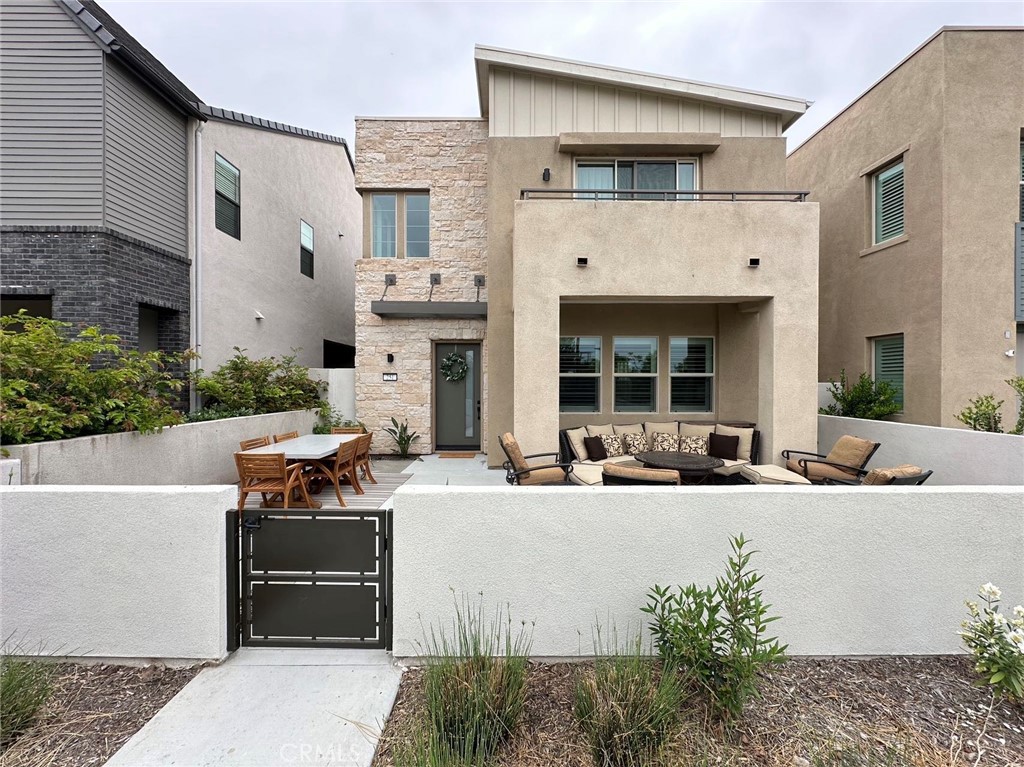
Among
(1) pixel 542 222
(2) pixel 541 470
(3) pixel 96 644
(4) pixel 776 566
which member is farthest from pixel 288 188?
(4) pixel 776 566

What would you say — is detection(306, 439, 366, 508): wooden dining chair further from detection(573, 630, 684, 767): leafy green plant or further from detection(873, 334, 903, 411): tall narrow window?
detection(873, 334, 903, 411): tall narrow window

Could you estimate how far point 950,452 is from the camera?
596 cm

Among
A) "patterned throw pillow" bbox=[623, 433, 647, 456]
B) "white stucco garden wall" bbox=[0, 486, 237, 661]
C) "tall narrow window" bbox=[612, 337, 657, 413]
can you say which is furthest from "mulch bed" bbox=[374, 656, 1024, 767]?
"tall narrow window" bbox=[612, 337, 657, 413]

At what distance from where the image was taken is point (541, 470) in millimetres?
6543

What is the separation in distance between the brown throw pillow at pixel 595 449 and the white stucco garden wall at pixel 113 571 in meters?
5.77

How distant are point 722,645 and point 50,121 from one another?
1228cm

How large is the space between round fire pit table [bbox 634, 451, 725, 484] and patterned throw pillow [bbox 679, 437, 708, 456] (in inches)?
40.4

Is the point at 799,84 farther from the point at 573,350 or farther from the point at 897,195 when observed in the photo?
the point at 573,350

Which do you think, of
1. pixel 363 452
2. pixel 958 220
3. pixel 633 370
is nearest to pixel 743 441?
pixel 633 370

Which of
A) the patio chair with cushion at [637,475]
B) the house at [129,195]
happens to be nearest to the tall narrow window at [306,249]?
the house at [129,195]

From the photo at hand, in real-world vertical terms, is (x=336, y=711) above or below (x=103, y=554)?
below

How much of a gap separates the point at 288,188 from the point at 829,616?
14.3m

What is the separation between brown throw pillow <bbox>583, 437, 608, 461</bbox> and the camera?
766cm

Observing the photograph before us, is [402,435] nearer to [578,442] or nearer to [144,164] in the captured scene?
[578,442]
